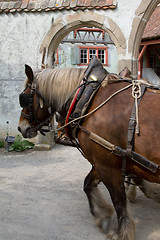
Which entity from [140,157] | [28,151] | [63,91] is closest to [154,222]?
[140,157]

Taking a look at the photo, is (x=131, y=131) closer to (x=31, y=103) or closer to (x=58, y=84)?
(x=58, y=84)

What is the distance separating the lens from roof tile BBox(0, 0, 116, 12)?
7.21m

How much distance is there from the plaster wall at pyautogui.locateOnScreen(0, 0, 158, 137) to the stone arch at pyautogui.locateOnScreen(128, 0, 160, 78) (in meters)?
0.02

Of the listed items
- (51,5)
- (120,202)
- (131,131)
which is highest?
(51,5)

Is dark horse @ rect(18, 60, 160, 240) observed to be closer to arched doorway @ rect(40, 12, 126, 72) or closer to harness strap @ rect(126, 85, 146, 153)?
harness strap @ rect(126, 85, 146, 153)

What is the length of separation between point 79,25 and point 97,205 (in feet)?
18.2

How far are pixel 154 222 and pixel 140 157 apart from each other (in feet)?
4.23

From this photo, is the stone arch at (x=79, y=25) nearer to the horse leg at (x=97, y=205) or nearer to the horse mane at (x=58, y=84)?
the horse mane at (x=58, y=84)

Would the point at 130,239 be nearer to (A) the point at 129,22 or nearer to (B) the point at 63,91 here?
(B) the point at 63,91

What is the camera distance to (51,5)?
24.8ft

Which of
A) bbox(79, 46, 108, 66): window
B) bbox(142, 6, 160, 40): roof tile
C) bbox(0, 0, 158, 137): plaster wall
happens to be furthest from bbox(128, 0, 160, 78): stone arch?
bbox(79, 46, 108, 66): window

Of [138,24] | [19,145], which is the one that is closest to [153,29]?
[138,24]

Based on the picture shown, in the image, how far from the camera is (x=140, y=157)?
242cm

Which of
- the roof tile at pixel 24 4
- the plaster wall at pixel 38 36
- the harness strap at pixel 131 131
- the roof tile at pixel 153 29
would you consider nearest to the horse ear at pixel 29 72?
the harness strap at pixel 131 131
